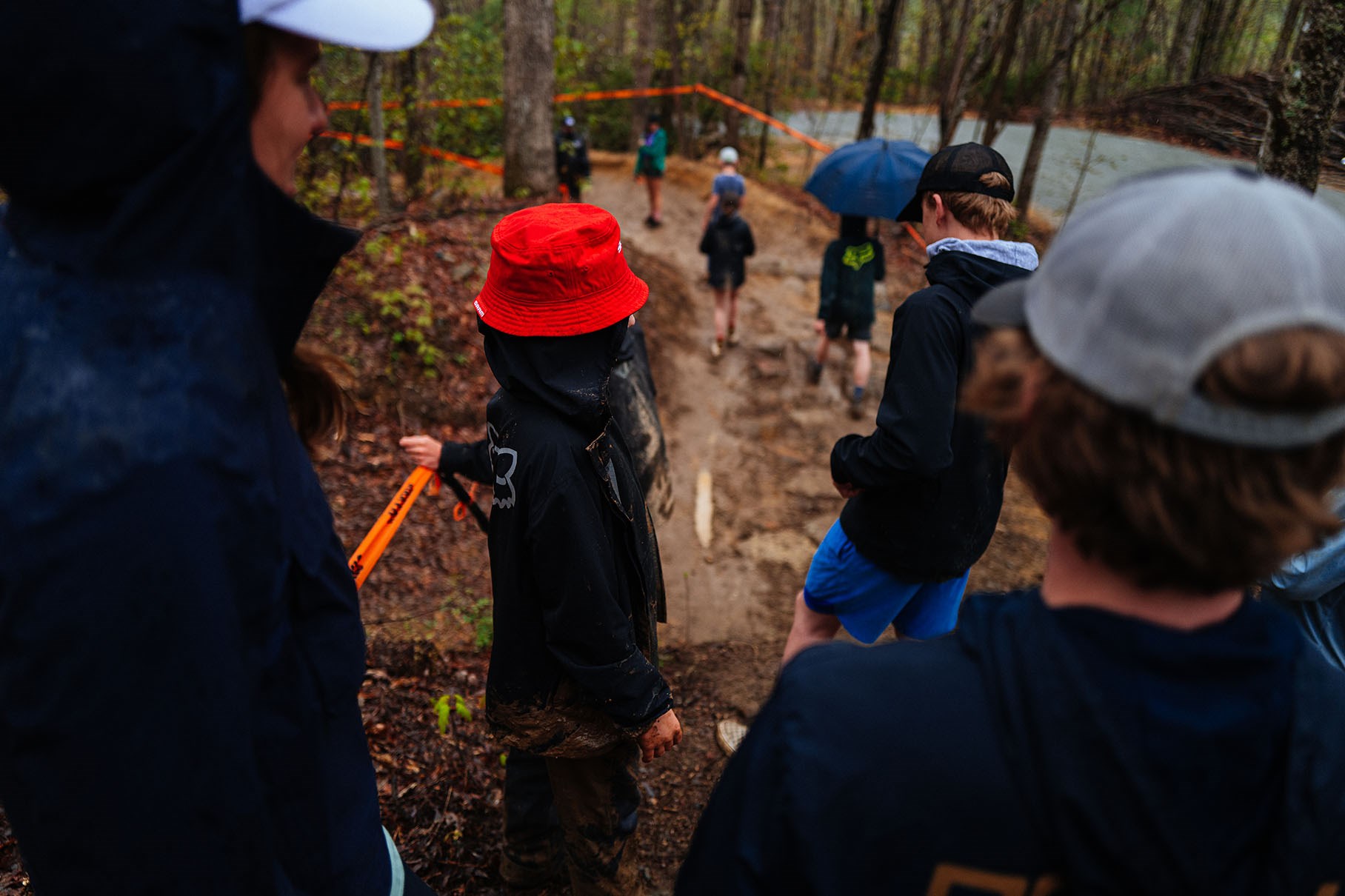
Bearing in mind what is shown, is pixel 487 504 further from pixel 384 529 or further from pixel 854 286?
pixel 854 286

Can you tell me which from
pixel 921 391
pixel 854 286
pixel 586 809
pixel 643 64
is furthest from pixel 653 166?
pixel 586 809

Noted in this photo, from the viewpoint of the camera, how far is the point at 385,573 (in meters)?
4.74

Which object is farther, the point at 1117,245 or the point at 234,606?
the point at 234,606

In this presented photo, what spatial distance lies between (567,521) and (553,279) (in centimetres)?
70

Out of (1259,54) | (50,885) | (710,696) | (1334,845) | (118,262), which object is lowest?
(710,696)

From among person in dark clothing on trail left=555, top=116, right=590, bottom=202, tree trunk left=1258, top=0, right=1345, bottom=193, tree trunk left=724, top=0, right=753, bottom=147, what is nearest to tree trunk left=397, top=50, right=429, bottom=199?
person in dark clothing on trail left=555, top=116, right=590, bottom=202

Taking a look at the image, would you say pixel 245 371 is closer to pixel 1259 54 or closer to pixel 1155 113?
pixel 1155 113

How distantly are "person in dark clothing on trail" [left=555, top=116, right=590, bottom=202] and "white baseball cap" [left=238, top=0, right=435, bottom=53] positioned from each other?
10711 mm

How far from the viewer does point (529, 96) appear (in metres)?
9.36

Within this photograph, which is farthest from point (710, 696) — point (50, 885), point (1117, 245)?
point (1117, 245)

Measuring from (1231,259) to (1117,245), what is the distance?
112mm

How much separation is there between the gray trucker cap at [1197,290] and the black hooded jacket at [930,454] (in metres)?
1.92

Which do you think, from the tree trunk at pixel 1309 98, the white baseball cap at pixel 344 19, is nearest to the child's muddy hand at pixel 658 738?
the white baseball cap at pixel 344 19

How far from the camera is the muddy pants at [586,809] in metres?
2.50
